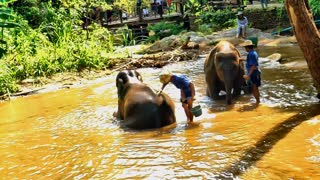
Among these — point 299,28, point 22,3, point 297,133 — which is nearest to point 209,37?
point 22,3

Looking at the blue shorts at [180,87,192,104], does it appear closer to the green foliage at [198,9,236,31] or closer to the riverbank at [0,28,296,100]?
the riverbank at [0,28,296,100]

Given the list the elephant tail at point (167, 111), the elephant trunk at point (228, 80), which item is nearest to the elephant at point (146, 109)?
the elephant tail at point (167, 111)

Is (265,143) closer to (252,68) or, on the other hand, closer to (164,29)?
(252,68)

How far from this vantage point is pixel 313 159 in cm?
482

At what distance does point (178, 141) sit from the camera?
612 cm

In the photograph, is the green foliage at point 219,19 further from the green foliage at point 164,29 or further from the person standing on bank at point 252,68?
the person standing on bank at point 252,68

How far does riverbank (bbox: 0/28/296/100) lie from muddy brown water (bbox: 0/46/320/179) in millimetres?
2583

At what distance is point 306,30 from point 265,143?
2.77 meters

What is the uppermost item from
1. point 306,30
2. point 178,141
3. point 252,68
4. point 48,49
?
point 306,30

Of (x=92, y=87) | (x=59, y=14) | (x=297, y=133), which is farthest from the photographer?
(x=59, y=14)

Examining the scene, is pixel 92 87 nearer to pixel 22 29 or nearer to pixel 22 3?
pixel 22 29

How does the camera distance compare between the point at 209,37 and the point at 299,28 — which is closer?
the point at 299,28

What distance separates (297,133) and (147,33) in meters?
21.7

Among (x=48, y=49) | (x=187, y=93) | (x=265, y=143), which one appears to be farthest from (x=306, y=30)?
(x=48, y=49)
